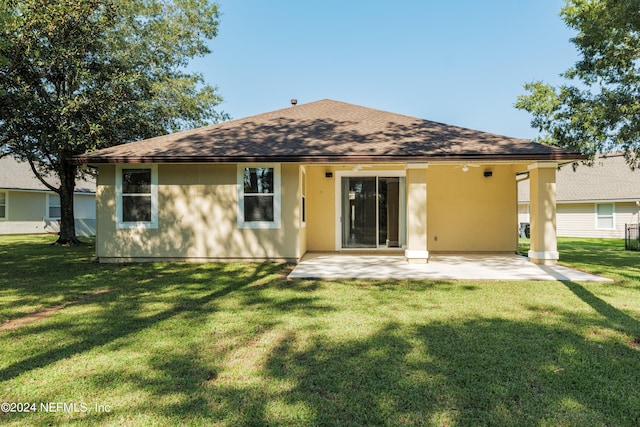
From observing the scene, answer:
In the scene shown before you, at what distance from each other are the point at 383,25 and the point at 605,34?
1007 centimetres

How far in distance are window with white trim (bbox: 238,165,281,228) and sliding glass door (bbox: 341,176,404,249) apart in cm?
271

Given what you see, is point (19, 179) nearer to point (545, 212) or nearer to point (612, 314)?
point (545, 212)

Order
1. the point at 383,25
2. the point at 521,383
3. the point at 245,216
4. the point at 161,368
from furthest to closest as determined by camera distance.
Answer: the point at 383,25 < the point at 245,216 < the point at 161,368 < the point at 521,383

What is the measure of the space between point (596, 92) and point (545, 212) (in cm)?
622

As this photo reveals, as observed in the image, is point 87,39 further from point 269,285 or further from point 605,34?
point 605,34

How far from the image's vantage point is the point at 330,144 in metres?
9.67

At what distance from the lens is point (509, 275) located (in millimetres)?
7723

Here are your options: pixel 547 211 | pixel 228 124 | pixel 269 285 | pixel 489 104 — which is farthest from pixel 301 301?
pixel 489 104

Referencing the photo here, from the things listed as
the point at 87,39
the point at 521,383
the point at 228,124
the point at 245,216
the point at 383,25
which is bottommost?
the point at 521,383

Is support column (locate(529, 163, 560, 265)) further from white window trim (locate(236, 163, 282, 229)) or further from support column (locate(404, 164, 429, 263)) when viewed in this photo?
white window trim (locate(236, 163, 282, 229))

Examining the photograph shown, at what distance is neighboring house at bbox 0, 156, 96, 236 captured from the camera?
21.3m

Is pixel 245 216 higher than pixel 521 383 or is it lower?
higher

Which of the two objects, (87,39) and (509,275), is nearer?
(509,275)

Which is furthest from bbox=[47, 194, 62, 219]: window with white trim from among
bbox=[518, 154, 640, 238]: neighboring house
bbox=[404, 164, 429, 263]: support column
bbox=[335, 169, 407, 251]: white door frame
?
bbox=[518, 154, 640, 238]: neighboring house
